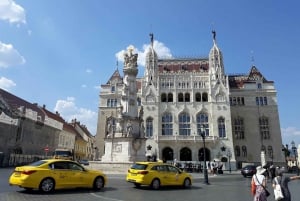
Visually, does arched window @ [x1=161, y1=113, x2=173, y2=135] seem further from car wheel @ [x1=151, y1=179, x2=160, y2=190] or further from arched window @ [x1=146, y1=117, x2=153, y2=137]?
car wheel @ [x1=151, y1=179, x2=160, y2=190]

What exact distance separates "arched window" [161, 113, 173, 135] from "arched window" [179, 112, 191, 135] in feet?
7.13

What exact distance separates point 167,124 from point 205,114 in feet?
28.1

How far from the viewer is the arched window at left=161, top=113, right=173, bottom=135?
171ft

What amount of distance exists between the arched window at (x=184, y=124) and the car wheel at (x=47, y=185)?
42863 millimetres

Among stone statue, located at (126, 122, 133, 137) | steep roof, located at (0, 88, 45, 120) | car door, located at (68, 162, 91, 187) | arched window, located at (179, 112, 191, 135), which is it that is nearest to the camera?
car door, located at (68, 162, 91, 187)

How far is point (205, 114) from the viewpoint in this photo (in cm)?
5225

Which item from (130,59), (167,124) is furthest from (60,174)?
(167,124)

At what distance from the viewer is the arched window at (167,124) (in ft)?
171

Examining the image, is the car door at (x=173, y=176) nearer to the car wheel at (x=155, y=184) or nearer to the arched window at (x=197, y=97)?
the car wheel at (x=155, y=184)

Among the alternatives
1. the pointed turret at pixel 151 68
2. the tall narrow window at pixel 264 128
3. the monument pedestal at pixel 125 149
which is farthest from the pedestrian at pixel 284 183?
the tall narrow window at pixel 264 128

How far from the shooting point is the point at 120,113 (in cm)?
2306

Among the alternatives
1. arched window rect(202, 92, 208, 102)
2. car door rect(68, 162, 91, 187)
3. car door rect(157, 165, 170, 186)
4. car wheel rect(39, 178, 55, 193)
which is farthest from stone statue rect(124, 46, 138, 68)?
arched window rect(202, 92, 208, 102)

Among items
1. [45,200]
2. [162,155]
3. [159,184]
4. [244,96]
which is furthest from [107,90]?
[45,200]

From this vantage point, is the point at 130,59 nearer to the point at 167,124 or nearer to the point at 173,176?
the point at 173,176
